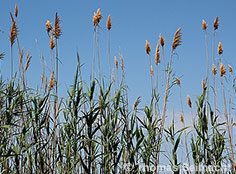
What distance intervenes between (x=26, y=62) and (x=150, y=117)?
115 centimetres

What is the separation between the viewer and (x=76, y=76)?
238 cm

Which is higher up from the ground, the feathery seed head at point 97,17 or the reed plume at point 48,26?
the feathery seed head at point 97,17

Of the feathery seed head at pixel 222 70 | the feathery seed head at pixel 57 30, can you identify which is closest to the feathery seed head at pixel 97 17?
the feathery seed head at pixel 57 30

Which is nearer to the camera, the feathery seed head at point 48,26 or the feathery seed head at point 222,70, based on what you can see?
the feathery seed head at point 48,26

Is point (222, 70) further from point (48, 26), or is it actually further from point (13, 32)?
point (13, 32)

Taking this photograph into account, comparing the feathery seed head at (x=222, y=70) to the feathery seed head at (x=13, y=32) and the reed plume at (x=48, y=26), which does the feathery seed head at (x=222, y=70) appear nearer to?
the reed plume at (x=48, y=26)

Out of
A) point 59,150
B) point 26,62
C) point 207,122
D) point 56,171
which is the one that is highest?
point 26,62

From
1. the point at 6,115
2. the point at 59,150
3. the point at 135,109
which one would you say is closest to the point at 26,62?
the point at 6,115

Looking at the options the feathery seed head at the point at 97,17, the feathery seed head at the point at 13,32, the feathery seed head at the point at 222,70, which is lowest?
the feathery seed head at the point at 222,70

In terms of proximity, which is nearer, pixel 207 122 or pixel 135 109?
pixel 135 109

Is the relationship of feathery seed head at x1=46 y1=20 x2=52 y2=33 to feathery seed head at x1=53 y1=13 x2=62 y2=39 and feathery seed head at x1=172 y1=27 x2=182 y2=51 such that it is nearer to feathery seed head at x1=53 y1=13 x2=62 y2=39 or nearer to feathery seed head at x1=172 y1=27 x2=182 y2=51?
feathery seed head at x1=53 y1=13 x2=62 y2=39

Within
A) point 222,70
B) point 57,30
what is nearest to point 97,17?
point 57,30

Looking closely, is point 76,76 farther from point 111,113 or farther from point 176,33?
point 176,33

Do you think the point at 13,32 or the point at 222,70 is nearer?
the point at 13,32
